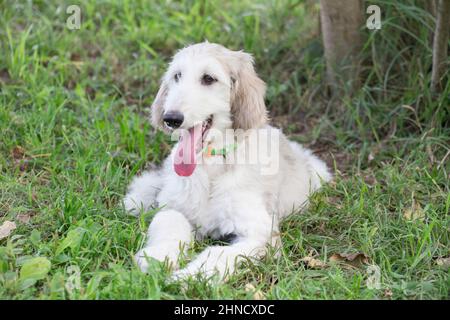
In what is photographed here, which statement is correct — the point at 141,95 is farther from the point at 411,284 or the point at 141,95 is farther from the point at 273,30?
the point at 411,284

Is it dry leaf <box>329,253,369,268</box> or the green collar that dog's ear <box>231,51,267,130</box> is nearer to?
the green collar

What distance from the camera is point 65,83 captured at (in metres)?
6.70

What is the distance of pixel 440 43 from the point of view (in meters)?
5.59

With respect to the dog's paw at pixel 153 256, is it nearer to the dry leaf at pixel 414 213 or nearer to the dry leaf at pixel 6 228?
the dry leaf at pixel 6 228

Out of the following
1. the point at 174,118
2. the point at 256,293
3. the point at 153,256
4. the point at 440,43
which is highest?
the point at 440,43

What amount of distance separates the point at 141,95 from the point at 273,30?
5.86 ft

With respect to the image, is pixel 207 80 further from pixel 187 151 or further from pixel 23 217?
pixel 23 217

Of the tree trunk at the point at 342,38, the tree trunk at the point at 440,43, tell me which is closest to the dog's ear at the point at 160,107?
the tree trunk at the point at 342,38

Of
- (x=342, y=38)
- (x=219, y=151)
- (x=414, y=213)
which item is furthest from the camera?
(x=342, y=38)

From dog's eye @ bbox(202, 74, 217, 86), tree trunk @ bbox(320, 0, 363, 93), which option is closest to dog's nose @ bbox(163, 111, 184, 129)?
dog's eye @ bbox(202, 74, 217, 86)

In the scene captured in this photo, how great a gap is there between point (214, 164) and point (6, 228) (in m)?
1.37


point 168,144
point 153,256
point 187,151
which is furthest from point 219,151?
point 168,144

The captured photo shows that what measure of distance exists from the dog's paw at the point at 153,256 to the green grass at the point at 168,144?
0.08m
